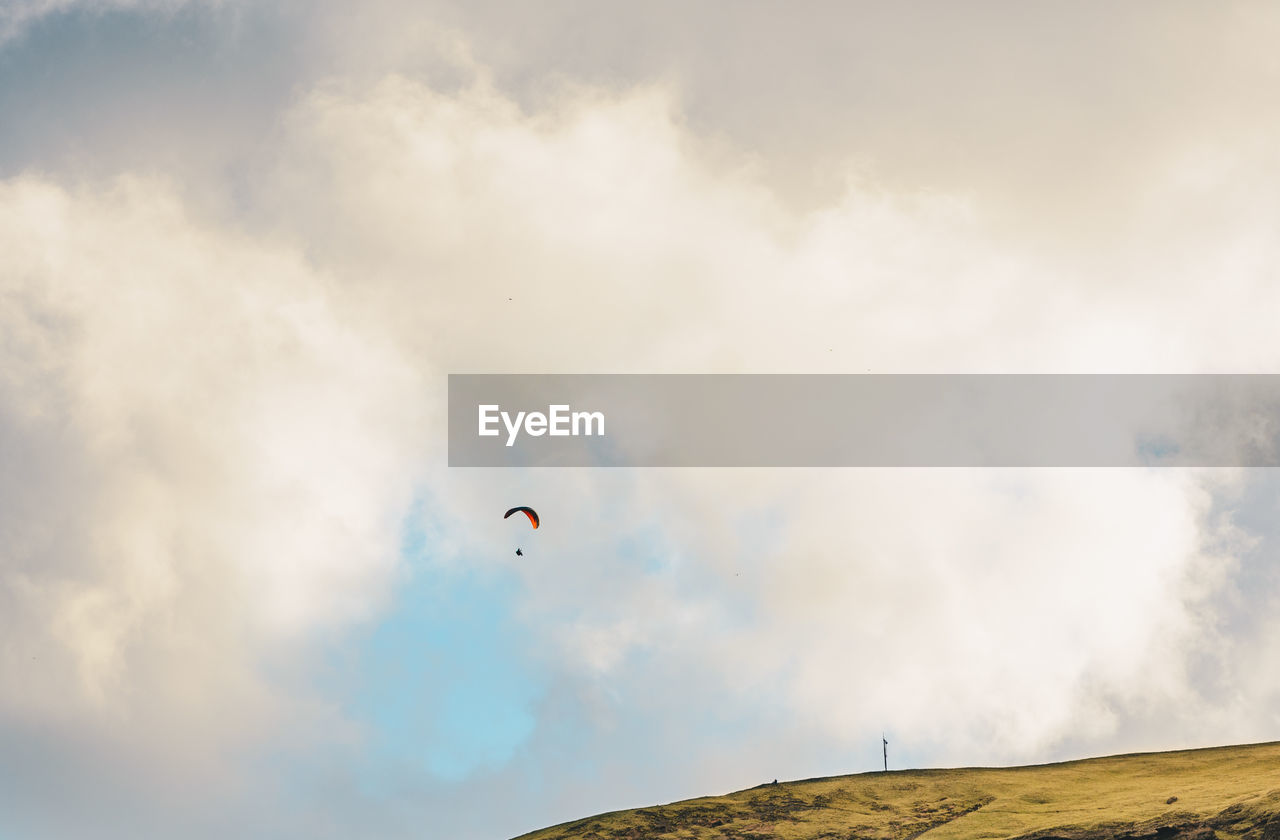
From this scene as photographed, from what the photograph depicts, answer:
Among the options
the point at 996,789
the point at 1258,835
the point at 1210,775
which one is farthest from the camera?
the point at 996,789

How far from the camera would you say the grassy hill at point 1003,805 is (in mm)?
91625

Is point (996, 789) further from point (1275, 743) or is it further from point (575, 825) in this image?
point (575, 825)

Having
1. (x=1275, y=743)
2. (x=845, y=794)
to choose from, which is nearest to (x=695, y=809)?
(x=845, y=794)

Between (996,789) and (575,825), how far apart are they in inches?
1738

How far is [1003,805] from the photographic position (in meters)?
110

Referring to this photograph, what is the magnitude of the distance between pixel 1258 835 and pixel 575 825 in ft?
205

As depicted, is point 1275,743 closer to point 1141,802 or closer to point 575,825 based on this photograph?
point 1141,802

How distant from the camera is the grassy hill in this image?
301 feet

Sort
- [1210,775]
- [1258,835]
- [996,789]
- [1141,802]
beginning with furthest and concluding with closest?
1. [996,789]
2. [1210,775]
3. [1141,802]
4. [1258,835]

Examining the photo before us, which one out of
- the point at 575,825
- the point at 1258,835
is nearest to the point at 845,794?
the point at 575,825

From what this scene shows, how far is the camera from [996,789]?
4656 inches

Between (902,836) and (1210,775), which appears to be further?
(1210,775)

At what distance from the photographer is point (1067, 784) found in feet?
390

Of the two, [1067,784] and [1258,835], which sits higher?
[1067,784]
